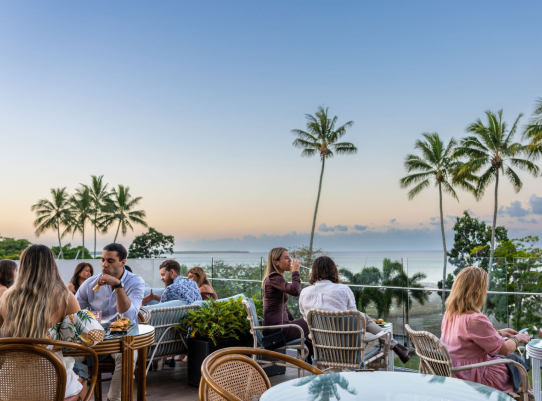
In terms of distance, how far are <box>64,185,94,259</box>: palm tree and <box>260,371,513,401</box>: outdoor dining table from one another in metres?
46.5

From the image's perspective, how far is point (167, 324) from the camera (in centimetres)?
529

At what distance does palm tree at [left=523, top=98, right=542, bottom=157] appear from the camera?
2638 centimetres

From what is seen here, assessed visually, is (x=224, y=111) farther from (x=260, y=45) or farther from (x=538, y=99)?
(x=538, y=99)

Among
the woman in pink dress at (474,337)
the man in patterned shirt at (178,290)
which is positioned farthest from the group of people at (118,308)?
the man in patterned shirt at (178,290)

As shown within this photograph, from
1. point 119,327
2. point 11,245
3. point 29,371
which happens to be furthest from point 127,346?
point 11,245

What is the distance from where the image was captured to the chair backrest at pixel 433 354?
3010 mm

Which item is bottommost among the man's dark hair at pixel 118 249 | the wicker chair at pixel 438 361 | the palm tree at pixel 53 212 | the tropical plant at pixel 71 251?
the tropical plant at pixel 71 251

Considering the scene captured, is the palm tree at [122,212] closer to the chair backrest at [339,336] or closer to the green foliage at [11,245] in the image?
the green foliage at [11,245]

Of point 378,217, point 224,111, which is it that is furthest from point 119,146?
point 378,217

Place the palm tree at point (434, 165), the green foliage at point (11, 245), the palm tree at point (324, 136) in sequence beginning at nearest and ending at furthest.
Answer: the palm tree at point (324, 136) → the palm tree at point (434, 165) → the green foliage at point (11, 245)

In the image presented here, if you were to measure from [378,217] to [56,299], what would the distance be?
26.9 metres

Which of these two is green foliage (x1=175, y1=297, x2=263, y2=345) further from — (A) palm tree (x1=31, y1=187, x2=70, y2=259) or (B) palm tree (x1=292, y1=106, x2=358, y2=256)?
(A) palm tree (x1=31, y1=187, x2=70, y2=259)

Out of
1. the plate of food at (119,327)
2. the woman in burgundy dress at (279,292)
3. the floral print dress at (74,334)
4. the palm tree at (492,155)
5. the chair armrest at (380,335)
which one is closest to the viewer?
the floral print dress at (74,334)

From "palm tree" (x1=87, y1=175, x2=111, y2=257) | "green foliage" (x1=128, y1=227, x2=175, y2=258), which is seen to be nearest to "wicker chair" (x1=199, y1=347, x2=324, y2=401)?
"palm tree" (x1=87, y1=175, x2=111, y2=257)
